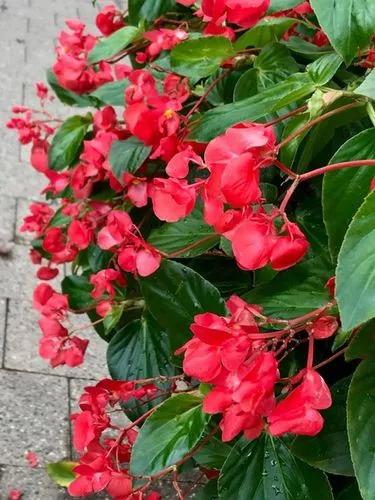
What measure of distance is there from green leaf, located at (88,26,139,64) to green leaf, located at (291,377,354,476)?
2.07ft

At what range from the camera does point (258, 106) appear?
73 centimetres

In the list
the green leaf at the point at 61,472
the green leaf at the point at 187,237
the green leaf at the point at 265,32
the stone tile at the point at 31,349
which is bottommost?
the stone tile at the point at 31,349

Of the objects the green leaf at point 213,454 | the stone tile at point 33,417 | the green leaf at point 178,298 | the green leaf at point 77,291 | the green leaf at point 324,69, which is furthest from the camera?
the stone tile at point 33,417

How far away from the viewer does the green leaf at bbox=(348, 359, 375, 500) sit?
0.63 m

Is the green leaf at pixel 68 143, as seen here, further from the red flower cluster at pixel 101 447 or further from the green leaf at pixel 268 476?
the green leaf at pixel 268 476

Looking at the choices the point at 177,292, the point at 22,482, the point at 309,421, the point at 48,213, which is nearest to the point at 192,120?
the point at 177,292

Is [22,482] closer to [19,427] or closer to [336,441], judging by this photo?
[19,427]

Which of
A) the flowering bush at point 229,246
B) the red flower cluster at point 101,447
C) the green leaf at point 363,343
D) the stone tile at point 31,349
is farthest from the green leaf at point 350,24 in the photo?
the stone tile at point 31,349

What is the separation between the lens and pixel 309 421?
1.90 feet

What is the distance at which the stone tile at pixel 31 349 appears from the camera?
5.89ft

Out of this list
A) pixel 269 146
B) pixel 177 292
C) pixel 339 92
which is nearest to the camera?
pixel 269 146

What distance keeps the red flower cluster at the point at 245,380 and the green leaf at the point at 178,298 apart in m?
0.20

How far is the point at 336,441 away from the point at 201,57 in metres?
0.45

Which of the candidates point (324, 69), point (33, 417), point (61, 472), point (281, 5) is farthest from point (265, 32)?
point (33, 417)
